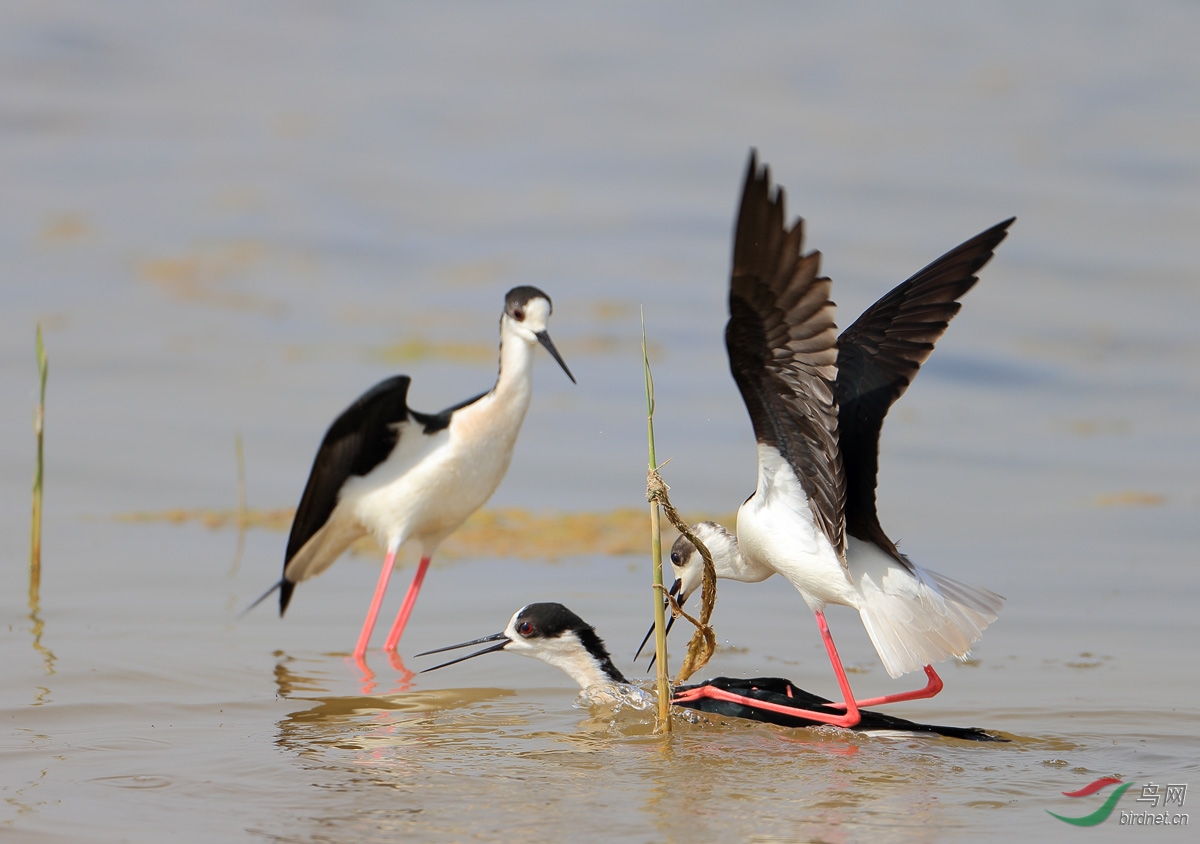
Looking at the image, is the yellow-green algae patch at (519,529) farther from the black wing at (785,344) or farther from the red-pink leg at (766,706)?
the black wing at (785,344)

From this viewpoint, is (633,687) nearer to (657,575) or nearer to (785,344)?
(657,575)

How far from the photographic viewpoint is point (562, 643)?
586cm

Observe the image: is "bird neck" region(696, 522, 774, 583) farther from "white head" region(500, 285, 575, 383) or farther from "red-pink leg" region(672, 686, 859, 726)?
"white head" region(500, 285, 575, 383)

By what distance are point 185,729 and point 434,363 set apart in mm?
7081

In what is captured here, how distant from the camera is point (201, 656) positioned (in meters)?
6.29

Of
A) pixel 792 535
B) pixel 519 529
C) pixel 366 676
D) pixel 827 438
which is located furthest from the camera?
pixel 519 529

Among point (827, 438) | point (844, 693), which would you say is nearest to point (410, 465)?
point (844, 693)

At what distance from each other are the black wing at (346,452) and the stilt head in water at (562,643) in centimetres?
137

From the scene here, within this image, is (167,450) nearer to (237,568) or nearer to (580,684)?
(237,568)

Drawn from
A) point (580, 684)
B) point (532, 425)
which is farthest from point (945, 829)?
point (532, 425)

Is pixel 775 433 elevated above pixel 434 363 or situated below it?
below

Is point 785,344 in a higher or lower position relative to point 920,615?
higher

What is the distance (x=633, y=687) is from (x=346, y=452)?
195 cm

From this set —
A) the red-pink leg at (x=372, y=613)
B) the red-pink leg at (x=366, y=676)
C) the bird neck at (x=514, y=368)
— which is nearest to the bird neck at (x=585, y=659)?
the red-pink leg at (x=366, y=676)
